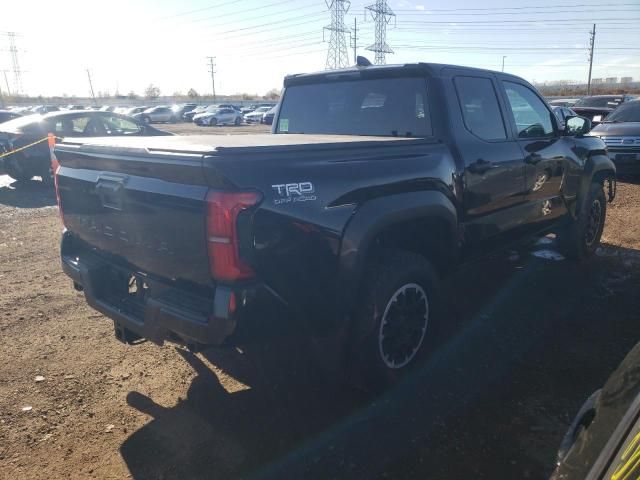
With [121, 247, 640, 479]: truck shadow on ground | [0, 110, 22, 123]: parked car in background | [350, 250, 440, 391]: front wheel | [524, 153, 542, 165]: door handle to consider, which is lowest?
[121, 247, 640, 479]: truck shadow on ground

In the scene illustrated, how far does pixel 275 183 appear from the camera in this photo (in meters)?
Answer: 2.36

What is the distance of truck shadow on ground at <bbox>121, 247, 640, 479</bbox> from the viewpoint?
2.61m

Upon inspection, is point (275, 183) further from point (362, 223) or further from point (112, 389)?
point (112, 389)

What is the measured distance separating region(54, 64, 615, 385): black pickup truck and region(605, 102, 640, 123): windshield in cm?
942

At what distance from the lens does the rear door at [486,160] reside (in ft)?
11.8

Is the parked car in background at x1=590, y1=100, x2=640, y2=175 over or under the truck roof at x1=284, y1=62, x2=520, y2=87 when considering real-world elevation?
under

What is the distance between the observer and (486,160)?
3713mm

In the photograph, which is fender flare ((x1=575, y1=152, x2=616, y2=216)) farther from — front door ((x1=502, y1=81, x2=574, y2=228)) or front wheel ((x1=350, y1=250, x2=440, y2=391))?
front wheel ((x1=350, y1=250, x2=440, y2=391))

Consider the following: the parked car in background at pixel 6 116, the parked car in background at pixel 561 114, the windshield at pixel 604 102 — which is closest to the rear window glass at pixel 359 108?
the parked car in background at pixel 561 114

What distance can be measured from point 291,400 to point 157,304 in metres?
1.13

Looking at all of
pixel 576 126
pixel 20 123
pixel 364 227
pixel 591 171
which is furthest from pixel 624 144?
pixel 20 123

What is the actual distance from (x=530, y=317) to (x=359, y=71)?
2.55 m

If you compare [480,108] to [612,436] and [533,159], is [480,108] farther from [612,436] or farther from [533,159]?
[612,436]

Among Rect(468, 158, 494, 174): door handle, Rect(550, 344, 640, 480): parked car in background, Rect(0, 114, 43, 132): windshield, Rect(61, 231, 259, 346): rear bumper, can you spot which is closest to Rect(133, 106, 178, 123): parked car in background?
Rect(0, 114, 43, 132): windshield
